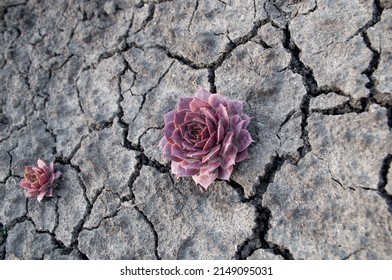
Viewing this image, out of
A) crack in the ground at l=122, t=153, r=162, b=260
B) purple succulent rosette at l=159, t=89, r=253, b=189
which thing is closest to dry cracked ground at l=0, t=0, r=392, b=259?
crack in the ground at l=122, t=153, r=162, b=260

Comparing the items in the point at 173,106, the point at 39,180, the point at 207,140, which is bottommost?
the point at 39,180

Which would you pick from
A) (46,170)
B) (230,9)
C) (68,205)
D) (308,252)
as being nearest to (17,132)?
(46,170)

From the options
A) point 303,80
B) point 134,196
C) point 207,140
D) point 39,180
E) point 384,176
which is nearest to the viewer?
point 384,176

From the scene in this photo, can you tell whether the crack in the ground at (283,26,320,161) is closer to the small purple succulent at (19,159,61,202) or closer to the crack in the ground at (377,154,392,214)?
the crack in the ground at (377,154,392,214)

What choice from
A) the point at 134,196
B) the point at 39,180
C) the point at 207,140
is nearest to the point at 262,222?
the point at 207,140

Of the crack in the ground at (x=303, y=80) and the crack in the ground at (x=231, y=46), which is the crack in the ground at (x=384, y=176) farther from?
the crack in the ground at (x=231, y=46)

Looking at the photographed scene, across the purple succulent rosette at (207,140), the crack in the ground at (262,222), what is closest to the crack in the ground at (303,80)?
the crack in the ground at (262,222)

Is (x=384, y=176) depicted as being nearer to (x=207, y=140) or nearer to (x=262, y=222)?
(x=262, y=222)
